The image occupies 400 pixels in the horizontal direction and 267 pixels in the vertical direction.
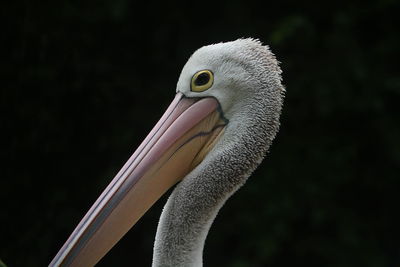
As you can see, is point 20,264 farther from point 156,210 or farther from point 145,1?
point 145,1

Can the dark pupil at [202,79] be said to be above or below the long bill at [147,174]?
above

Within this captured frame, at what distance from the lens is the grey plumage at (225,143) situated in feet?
7.22

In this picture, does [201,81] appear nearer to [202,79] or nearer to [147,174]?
[202,79]

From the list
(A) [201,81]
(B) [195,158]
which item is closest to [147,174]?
(B) [195,158]

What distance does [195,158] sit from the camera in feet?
7.70

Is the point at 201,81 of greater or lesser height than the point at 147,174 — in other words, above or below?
above

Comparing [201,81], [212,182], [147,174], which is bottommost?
[212,182]

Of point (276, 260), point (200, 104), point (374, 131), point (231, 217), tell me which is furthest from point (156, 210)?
point (200, 104)

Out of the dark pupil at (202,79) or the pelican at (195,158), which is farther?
the dark pupil at (202,79)

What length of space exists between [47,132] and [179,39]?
1379 millimetres

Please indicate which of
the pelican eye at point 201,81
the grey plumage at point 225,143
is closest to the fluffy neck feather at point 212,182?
the grey plumage at point 225,143

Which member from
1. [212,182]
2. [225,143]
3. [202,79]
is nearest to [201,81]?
[202,79]

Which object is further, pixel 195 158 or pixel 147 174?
pixel 195 158

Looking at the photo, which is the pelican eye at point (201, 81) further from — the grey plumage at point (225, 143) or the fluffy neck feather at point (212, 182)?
the fluffy neck feather at point (212, 182)
